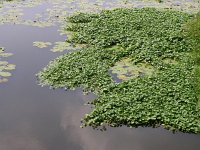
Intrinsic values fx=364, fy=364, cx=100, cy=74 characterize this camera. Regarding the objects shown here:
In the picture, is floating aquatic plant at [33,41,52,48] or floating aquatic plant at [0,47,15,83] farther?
floating aquatic plant at [33,41,52,48]

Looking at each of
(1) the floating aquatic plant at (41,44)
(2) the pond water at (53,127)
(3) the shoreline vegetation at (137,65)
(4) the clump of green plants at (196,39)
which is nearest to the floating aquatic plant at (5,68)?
(2) the pond water at (53,127)

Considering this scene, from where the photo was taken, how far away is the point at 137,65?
1218cm

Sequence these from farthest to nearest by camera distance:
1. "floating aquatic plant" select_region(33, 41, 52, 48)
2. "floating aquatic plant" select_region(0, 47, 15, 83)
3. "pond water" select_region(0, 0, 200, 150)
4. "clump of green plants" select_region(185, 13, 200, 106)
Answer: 1. "floating aquatic plant" select_region(33, 41, 52, 48)
2. "floating aquatic plant" select_region(0, 47, 15, 83)
3. "clump of green plants" select_region(185, 13, 200, 106)
4. "pond water" select_region(0, 0, 200, 150)

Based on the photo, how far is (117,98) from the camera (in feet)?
32.7

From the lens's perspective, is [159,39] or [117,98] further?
[159,39]

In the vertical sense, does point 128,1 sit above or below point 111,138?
above

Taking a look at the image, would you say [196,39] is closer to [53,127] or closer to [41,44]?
[41,44]

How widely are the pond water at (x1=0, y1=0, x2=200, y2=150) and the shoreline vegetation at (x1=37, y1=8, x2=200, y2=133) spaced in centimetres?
29

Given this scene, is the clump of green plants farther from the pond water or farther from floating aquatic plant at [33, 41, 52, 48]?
floating aquatic plant at [33, 41, 52, 48]

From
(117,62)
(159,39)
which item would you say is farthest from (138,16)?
(117,62)

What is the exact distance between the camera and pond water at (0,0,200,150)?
8.67 m

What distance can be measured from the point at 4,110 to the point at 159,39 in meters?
6.54

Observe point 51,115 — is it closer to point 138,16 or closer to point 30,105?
point 30,105

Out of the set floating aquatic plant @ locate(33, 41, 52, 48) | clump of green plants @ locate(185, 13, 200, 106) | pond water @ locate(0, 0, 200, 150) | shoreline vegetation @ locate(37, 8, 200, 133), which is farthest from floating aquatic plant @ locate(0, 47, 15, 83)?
clump of green plants @ locate(185, 13, 200, 106)
